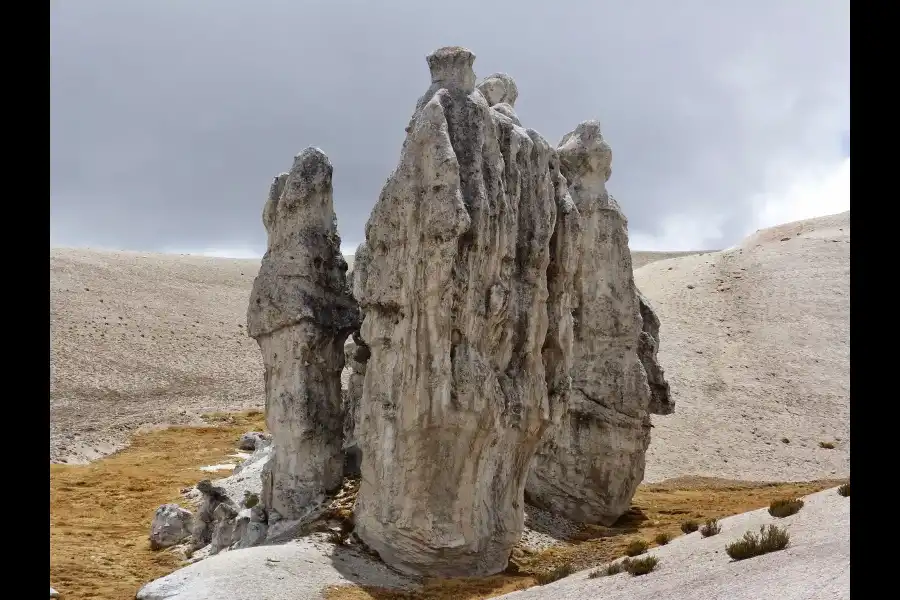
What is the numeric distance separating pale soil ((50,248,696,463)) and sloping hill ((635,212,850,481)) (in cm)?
1854

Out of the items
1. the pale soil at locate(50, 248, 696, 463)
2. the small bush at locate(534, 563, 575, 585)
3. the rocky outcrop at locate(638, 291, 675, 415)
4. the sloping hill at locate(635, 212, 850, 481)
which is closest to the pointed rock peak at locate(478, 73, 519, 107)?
the rocky outcrop at locate(638, 291, 675, 415)

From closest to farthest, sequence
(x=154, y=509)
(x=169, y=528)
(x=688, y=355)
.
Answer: (x=169, y=528) < (x=154, y=509) < (x=688, y=355)

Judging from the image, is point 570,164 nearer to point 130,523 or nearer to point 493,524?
point 493,524

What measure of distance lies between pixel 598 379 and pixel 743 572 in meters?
9.88

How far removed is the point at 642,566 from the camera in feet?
33.8

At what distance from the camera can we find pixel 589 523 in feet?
58.5

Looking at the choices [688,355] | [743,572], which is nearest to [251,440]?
[743,572]

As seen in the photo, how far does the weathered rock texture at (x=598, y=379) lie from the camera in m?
18.3

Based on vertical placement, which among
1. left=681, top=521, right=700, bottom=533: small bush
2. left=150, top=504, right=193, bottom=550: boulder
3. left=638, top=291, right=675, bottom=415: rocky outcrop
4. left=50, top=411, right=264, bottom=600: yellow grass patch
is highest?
left=638, top=291, right=675, bottom=415: rocky outcrop

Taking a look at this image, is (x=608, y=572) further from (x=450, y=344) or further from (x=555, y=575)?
(x=450, y=344)

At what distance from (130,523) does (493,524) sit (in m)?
9.21

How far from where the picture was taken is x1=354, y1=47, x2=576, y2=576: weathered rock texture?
38.8ft

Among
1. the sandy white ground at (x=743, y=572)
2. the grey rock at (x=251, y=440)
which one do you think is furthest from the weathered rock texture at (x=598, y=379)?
the grey rock at (x=251, y=440)

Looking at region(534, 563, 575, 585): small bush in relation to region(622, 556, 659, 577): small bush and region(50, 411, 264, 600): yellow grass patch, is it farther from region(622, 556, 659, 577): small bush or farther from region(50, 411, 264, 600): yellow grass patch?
Result: region(50, 411, 264, 600): yellow grass patch
